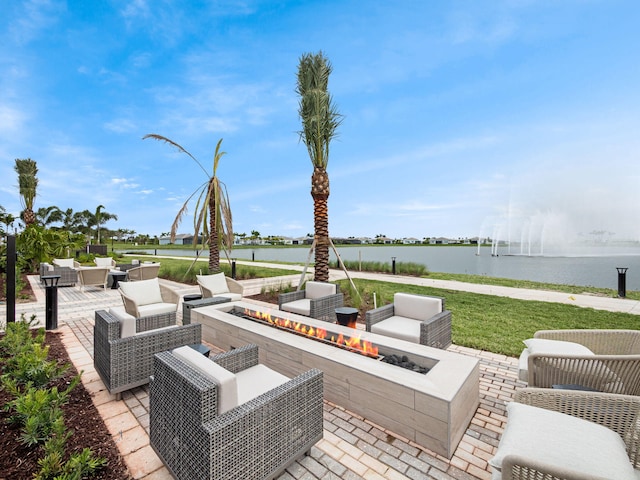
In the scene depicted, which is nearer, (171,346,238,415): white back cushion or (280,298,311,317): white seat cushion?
(171,346,238,415): white back cushion

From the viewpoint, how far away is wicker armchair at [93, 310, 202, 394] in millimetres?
2863

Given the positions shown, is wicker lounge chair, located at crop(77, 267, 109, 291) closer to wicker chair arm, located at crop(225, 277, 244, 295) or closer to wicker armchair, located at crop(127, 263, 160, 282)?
wicker armchair, located at crop(127, 263, 160, 282)

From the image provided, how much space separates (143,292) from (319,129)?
5495 millimetres

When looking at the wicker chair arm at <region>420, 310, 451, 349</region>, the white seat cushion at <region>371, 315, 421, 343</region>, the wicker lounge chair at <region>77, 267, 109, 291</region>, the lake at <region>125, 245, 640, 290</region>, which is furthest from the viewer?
the lake at <region>125, 245, 640, 290</region>

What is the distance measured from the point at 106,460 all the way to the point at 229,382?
125 centimetres

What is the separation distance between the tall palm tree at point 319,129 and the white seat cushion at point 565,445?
Result: 5.89 metres

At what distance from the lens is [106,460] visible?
2006 millimetres

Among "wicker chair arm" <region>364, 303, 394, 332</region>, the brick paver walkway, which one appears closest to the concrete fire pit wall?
the brick paver walkway

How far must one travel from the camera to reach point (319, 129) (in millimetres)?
7488

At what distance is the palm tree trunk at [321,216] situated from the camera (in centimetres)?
755

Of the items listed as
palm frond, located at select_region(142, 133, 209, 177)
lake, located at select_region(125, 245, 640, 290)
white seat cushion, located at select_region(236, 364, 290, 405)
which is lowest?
lake, located at select_region(125, 245, 640, 290)

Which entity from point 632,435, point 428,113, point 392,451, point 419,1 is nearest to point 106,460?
point 392,451

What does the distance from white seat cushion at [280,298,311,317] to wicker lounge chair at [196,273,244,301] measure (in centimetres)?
131

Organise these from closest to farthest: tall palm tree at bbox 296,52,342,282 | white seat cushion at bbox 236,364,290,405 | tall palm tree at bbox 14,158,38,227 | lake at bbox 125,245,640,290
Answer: white seat cushion at bbox 236,364,290,405 < tall palm tree at bbox 296,52,342,282 < lake at bbox 125,245,640,290 < tall palm tree at bbox 14,158,38,227
